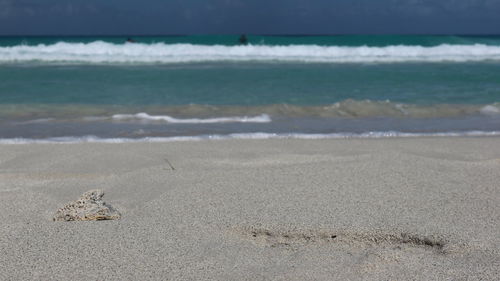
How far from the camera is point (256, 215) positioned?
9.48 feet

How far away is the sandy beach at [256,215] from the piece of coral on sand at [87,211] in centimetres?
7

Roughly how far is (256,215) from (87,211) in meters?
0.87

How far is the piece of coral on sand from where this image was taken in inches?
111

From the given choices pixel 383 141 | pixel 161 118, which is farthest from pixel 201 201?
pixel 161 118

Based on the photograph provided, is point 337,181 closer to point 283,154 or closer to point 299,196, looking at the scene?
point 299,196

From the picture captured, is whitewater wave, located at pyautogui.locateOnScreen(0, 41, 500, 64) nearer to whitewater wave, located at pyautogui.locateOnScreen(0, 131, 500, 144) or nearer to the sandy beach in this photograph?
whitewater wave, located at pyautogui.locateOnScreen(0, 131, 500, 144)

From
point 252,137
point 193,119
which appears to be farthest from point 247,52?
point 252,137

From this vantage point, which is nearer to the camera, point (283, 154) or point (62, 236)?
point (62, 236)

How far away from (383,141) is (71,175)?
2883mm

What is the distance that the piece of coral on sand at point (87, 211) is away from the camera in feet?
9.21

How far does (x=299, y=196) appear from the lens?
3209 mm

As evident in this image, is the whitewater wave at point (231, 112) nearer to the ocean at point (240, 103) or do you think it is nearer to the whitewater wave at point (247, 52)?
the ocean at point (240, 103)

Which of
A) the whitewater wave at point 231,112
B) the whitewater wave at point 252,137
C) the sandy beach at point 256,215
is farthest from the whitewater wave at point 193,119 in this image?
the sandy beach at point 256,215

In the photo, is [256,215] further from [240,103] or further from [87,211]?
[240,103]
